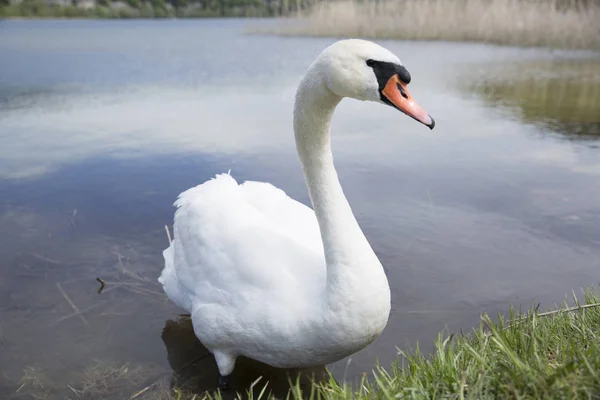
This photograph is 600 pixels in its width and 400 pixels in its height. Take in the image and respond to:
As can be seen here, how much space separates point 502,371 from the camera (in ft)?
6.68

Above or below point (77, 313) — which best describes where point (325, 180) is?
above

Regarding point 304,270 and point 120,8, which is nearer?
point 304,270

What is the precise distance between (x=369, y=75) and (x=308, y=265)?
3.36 feet

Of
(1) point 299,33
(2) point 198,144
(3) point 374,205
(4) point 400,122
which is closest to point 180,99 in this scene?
(2) point 198,144

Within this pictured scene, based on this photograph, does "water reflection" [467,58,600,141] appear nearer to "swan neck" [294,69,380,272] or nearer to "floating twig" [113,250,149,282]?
"swan neck" [294,69,380,272]

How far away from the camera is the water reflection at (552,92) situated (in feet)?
25.7

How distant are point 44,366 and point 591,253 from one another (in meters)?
3.61

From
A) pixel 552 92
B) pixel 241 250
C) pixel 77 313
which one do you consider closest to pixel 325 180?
pixel 241 250

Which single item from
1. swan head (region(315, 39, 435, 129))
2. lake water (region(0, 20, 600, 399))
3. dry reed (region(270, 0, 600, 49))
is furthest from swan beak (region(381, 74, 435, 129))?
dry reed (region(270, 0, 600, 49))

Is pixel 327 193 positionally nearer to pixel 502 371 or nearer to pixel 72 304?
pixel 502 371

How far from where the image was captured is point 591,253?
13.9 feet

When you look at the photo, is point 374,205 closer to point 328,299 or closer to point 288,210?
point 288,210

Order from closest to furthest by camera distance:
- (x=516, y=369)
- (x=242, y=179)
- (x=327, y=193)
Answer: (x=516, y=369)
(x=327, y=193)
(x=242, y=179)

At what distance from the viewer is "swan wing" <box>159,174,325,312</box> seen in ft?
9.52
